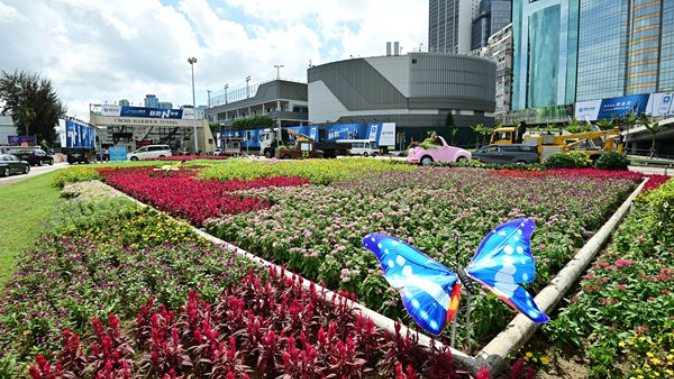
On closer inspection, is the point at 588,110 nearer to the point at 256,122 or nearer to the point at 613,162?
the point at 613,162

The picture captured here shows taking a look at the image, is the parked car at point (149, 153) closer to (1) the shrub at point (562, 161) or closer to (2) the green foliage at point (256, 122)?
(1) the shrub at point (562, 161)

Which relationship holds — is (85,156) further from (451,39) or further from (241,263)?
(451,39)

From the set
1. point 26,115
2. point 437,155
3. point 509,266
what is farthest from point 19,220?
point 26,115

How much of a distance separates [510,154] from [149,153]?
30.1m

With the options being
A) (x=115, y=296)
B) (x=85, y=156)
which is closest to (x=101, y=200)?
(x=115, y=296)

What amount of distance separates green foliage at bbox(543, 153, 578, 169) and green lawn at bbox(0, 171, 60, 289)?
17459 mm

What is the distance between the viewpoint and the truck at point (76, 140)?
31547 millimetres

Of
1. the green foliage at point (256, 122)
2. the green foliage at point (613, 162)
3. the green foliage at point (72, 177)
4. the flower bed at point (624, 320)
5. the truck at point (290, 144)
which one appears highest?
the green foliage at point (256, 122)

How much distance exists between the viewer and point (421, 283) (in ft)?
7.72

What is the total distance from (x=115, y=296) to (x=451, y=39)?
203 metres

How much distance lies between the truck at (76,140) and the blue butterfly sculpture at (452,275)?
122 feet

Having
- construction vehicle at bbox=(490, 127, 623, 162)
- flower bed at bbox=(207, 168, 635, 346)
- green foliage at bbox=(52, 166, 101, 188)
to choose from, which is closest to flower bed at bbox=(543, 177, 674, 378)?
flower bed at bbox=(207, 168, 635, 346)

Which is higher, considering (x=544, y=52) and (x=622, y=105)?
(x=544, y=52)

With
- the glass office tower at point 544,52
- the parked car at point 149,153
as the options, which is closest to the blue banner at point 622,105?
the glass office tower at point 544,52
